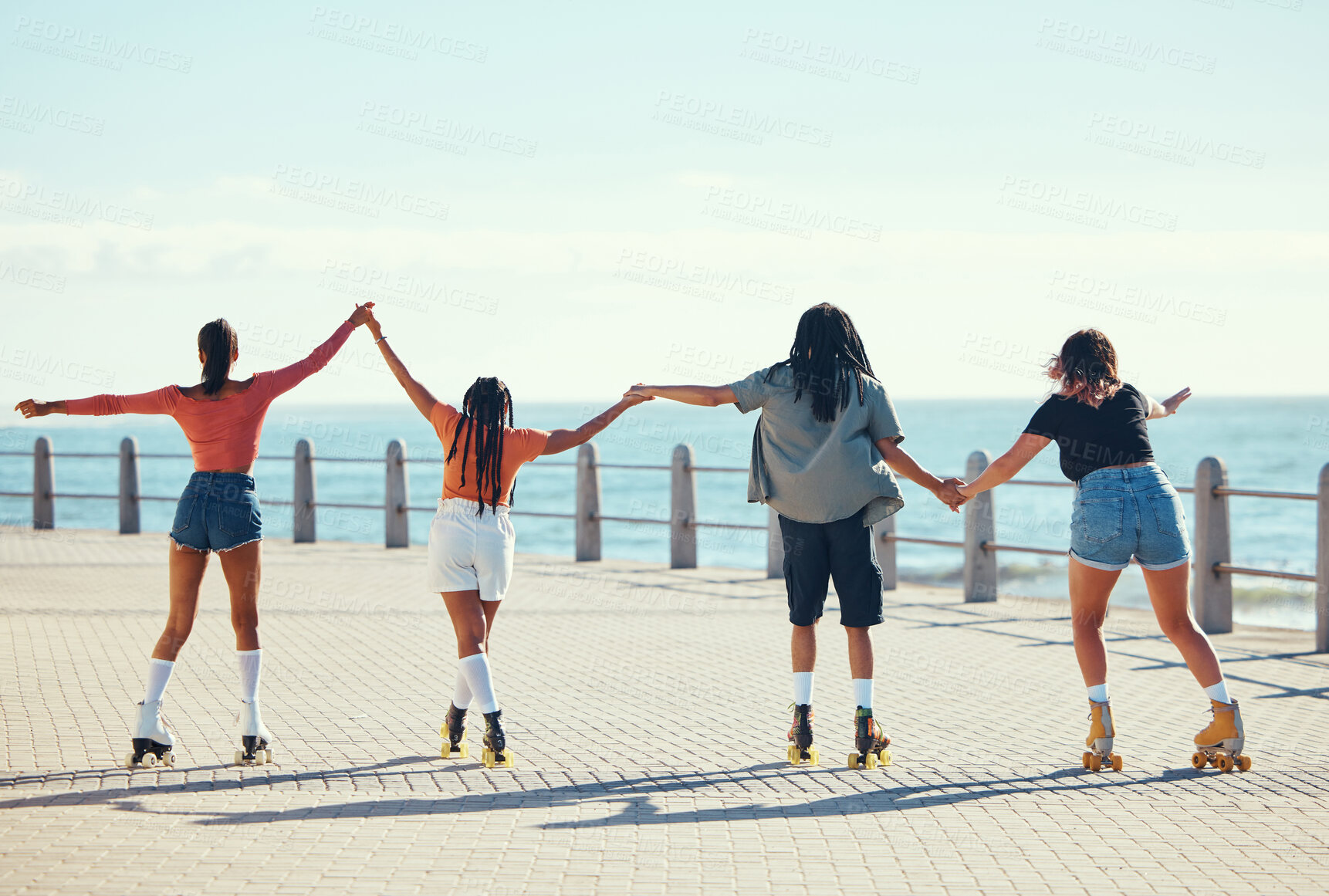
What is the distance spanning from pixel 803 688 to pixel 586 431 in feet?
4.82

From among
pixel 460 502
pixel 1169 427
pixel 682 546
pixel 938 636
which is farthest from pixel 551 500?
pixel 1169 427

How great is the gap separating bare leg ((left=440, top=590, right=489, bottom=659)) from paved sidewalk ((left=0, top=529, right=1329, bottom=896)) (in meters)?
0.52

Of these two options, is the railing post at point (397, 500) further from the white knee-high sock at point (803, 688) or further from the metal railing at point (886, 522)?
the white knee-high sock at point (803, 688)

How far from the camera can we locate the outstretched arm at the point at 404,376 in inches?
218

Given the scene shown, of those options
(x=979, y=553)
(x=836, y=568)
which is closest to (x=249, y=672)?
(x=836, y=568)

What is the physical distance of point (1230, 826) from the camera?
453 centimetres

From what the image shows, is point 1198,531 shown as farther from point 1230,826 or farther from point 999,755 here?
point 1230,826

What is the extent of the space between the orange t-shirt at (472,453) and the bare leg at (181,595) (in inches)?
42.0

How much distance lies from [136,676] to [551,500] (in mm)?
54055

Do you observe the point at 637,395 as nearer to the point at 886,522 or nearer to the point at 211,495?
the point at 211,495

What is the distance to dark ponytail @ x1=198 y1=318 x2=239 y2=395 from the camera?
524cm

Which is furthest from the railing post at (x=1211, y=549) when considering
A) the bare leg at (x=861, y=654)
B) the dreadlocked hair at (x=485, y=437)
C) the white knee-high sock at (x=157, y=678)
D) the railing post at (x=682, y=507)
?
the white knee-high sock at (x=157, y=678)

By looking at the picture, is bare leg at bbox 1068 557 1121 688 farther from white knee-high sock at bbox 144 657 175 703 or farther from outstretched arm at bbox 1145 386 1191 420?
white knee-high sock at bbox 144 657 175 703

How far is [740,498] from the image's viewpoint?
197 ft
